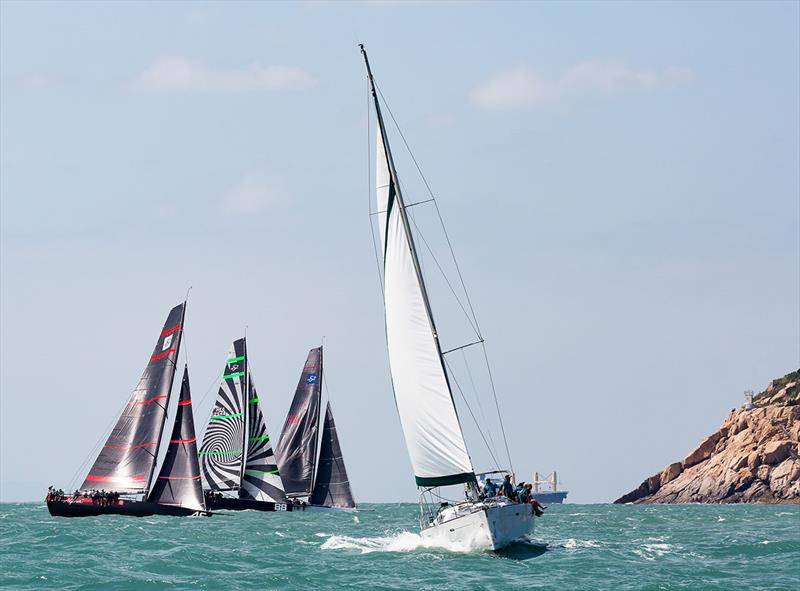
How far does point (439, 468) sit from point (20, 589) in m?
14.4

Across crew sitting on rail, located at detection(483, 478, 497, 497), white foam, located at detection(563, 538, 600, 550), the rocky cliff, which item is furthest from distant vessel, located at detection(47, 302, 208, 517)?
the rocky cliff

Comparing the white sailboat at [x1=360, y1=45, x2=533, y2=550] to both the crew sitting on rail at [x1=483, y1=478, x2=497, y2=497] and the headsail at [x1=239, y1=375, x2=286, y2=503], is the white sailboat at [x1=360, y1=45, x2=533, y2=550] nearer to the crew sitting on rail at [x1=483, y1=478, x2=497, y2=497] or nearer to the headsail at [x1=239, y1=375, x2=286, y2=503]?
the crew sitting on rail at [x1=483, y1=478, x2=497, y2=497]

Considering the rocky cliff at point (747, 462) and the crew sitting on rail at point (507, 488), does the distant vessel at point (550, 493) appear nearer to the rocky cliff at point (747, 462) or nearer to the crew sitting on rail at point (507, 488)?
the rocky cliff at point (747, 462)

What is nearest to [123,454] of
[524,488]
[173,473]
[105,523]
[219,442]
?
[173,473]

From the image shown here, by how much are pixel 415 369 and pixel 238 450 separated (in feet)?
165

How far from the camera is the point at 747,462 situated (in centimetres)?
12575

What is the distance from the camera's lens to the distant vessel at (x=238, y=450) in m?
87.4

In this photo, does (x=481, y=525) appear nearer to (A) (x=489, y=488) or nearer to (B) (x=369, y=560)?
(A) (x=489, y=488)

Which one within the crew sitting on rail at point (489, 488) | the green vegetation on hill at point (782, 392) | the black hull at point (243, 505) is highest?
the green vegetation on hill at point (782, 392)

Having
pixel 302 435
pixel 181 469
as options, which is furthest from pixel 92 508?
pixel 302 435

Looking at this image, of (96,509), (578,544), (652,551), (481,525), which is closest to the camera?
(481,525)

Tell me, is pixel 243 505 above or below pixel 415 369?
below

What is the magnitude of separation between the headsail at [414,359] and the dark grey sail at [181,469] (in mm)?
34589

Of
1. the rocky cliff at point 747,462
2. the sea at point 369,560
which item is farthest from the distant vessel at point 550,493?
the sea at point 369,560
